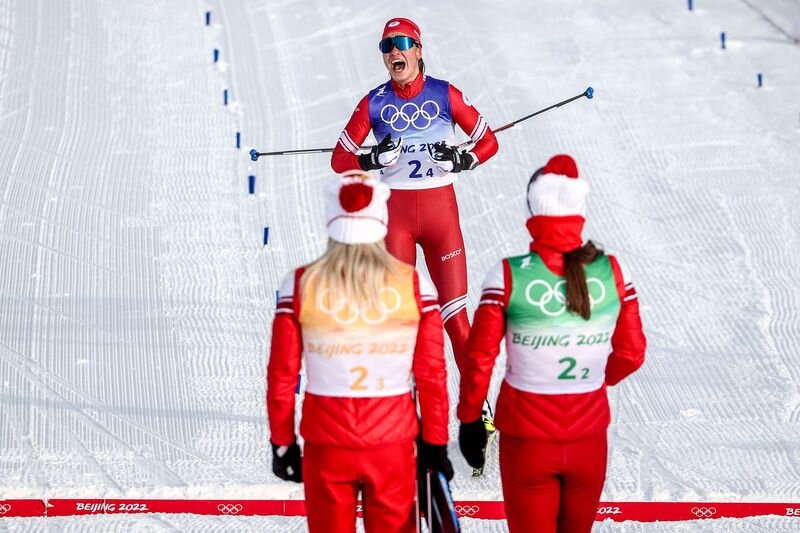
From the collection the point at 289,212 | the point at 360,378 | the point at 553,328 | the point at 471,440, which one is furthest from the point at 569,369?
the point at 289,212

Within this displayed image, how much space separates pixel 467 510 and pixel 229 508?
1.00 meters

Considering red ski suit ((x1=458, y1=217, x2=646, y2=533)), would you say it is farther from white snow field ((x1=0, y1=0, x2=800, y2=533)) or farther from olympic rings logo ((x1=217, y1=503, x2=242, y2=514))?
olympic rings logo ((x1=217, y1=503, x2=242, y2=514))

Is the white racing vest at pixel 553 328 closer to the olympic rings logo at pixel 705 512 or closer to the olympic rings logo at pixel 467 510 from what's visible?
the olympic rings logo at pixel 467 510

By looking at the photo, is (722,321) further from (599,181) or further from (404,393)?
(404,393)

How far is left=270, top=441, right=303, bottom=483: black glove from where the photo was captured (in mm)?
3752

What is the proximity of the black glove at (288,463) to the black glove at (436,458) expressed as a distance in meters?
0.38

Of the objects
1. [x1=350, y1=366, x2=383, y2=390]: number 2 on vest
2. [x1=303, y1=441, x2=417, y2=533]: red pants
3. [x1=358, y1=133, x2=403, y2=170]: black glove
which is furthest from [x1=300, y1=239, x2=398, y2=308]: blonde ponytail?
[x1=358, y1=133, x2=403, y2=170]: black glove

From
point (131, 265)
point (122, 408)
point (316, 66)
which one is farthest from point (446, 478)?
point (316, 66)

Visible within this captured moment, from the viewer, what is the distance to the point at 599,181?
848 cm

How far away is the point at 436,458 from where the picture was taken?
382 cm

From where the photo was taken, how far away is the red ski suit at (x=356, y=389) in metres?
3.55

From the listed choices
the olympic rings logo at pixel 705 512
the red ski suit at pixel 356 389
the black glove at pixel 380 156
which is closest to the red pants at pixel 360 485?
the red ski suit at pixel 356 389

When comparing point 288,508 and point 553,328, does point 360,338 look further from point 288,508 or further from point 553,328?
point 288,508

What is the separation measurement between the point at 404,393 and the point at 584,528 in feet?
2.44
